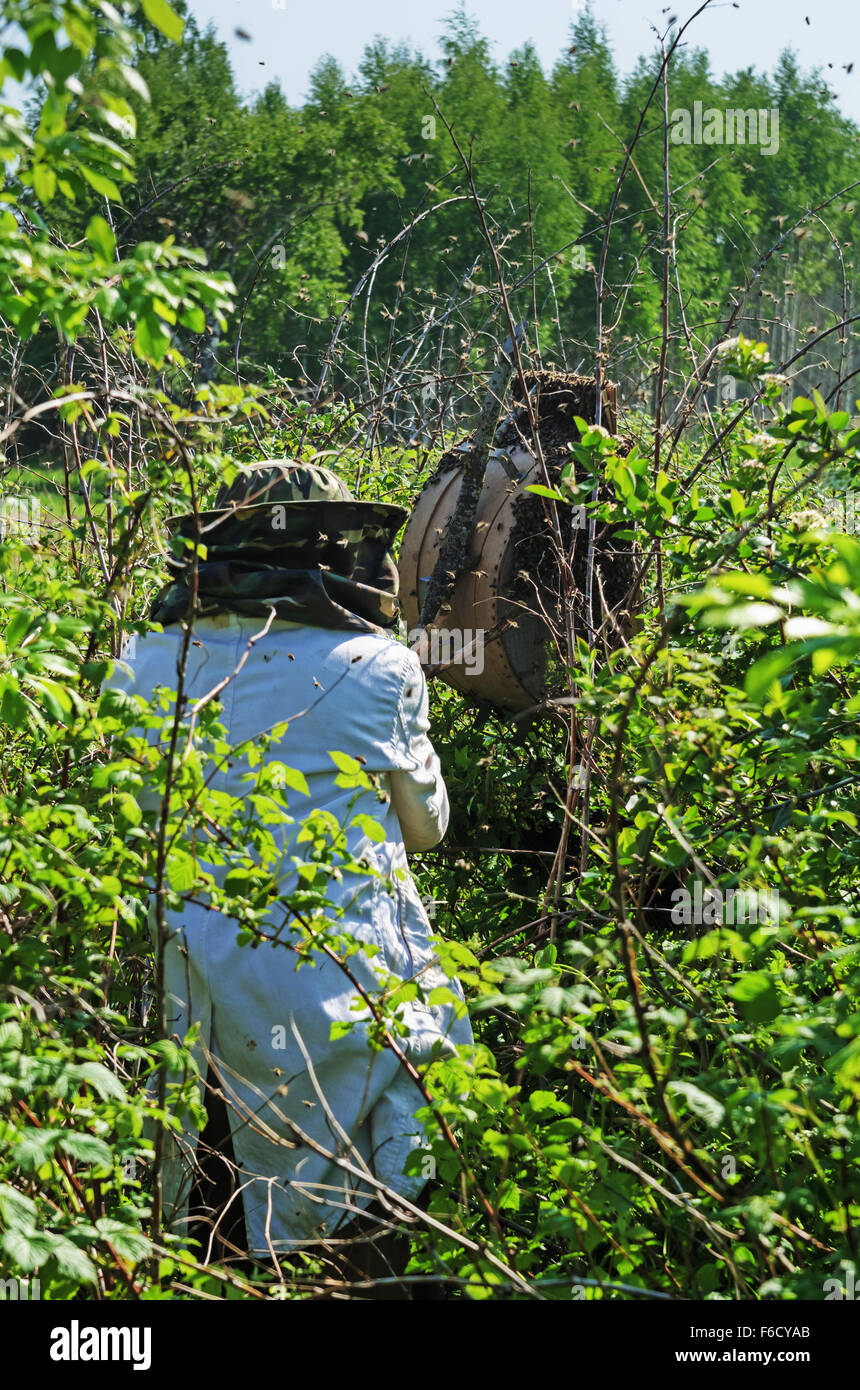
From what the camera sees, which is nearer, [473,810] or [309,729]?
[309,729]

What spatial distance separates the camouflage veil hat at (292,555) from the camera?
98.3 inches

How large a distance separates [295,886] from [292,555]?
0.70 m

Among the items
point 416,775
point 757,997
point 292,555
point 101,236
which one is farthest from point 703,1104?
point 292,555

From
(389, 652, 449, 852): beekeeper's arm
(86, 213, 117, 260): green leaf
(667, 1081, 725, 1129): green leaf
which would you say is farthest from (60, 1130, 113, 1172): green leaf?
(389, 652, 449, 852): beekeeper's arm

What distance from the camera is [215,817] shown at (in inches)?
75.3

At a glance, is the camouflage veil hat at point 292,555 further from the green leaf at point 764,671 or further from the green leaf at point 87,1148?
the green leaf at point 764,671

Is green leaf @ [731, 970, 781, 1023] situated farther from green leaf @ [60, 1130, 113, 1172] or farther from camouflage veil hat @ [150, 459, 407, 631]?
camouflage veil hat @ [150, 459, 407, 631]

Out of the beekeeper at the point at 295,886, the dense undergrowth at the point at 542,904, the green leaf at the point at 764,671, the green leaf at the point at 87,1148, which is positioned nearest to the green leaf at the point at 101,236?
the dense undergrowth at the point at 542,904

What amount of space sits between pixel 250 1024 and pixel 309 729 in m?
0.60

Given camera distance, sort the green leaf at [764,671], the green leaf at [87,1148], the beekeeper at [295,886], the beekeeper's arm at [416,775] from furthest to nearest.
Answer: the beekeeper's arm at [416,775] < the beekeeper at [295,886] < the green leaf at [87,1148] < the green leaf at [764,671]

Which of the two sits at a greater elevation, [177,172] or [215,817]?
[177,172]

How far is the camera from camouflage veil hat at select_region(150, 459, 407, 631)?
2.50 m
